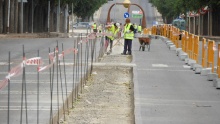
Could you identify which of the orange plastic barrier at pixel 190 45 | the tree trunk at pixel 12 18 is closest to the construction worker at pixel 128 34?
the orange plastic barrier at pixel 190 45

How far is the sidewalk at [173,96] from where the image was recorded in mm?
16875

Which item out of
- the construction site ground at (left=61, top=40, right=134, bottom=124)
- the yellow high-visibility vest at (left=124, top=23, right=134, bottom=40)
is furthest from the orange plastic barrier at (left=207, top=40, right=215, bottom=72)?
the yellow high-visibility vest at (left=124, top=23, right=134, bottom=40)

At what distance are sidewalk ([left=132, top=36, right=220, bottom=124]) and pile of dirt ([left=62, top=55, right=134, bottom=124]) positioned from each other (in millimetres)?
331

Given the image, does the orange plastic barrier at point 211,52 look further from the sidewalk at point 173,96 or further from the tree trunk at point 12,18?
the tree trunk at point 12,18

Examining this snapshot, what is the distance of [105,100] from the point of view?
71.0ft

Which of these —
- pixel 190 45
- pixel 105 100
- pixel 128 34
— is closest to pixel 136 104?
pixel 105 100

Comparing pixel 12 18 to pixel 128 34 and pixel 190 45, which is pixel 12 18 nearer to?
pixel 128 34

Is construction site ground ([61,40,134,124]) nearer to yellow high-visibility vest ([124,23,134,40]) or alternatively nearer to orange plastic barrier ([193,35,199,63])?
orange plastic barrier ([193,35,199,63])

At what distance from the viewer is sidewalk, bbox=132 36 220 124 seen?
55.4ft

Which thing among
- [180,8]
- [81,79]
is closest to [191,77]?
[81,79]

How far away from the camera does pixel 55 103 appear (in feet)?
64.8

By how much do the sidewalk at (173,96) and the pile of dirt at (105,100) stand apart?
331mm

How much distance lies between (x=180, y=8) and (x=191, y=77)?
6097 centimetres

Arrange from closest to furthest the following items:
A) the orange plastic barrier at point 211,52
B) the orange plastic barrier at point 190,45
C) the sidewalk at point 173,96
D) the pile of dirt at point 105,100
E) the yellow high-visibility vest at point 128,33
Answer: the sidewalk at point 173,96 → the pile of dirt at point 105,100 → the orange plastic barrier at point 211,52 → the orange plastic barrier at point 190,45 → the yellow high-visibility vest at point 128,33
